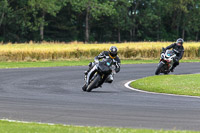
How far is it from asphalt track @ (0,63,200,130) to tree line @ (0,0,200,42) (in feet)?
162

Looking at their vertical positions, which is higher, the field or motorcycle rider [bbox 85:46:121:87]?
motorcycle rider [bbox 85:46:121:87]

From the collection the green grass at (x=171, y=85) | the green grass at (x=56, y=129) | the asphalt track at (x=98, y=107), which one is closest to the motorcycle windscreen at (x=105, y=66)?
the asphalt track at (x=98, y=107)

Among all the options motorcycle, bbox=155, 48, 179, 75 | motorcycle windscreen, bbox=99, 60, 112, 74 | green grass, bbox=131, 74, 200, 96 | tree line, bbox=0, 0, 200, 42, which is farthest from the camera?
tree line, bbox=0, 0, 200, 42

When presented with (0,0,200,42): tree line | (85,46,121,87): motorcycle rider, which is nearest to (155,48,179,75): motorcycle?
(85,46,121,87): motorcycle rider

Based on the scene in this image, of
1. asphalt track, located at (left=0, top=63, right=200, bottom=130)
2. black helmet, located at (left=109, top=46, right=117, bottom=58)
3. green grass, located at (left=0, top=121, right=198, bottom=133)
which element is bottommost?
asphalt track, located at (left=0, top=63, right=200, bottom=130)

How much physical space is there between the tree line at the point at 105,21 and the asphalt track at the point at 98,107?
1944 inches

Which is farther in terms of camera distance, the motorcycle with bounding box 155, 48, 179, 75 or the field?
the field

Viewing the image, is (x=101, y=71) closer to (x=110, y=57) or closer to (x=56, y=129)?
(x=110, y=57)

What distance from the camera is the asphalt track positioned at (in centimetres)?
997

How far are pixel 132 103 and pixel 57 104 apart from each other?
206 centimetres

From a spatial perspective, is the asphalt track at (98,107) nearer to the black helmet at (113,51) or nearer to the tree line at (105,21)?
the black helmet at (113,51)

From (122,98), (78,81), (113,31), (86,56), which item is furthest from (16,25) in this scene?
(122,98)

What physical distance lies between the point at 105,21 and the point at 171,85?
68.7m

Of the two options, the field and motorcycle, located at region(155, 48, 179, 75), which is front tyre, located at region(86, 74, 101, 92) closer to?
motorcycle, located at region(155, 48, 179, 75)
